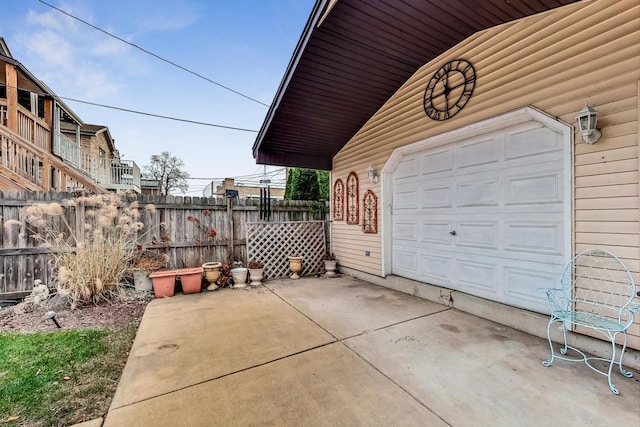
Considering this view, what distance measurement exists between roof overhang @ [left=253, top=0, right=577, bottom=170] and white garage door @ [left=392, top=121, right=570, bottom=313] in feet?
4.36

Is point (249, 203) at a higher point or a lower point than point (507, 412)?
higher

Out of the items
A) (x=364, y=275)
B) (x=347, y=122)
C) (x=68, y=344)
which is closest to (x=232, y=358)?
(x=68, y=344)

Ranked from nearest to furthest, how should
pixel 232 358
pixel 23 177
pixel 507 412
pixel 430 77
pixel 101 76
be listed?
pixel 507 412
pixel 232 358
pixel 430 77
pixel 23 177
pixel 101 76

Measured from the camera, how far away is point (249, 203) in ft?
19.6

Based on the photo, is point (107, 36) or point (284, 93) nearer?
point (284, 93)

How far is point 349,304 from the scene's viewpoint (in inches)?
158

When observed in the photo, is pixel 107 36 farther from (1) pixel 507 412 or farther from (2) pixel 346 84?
(1) pixel 507 412

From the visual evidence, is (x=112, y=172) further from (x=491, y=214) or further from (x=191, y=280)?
(x=491, y=214)

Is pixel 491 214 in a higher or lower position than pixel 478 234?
higher

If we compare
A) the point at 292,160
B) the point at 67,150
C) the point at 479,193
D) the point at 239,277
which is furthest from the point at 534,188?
the point at 67,150

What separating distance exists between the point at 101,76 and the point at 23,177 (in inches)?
189

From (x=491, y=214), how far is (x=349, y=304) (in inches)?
90.0

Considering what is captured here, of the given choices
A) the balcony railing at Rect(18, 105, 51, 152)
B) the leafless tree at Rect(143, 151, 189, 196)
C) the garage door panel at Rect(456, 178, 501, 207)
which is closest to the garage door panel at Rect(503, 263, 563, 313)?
the garage door panel at Rect(456, 178, 501, 207)

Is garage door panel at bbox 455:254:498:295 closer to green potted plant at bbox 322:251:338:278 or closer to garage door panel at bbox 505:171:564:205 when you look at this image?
garage door panel at bbox 505:171:564:205
